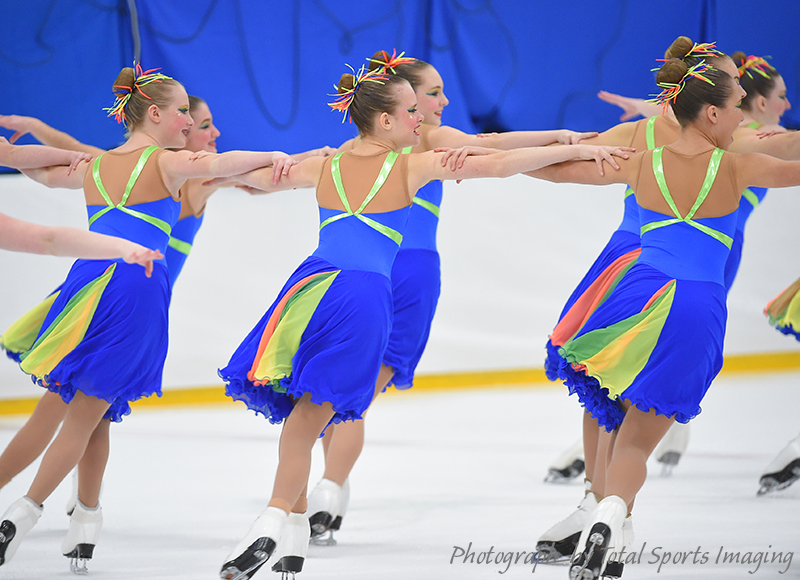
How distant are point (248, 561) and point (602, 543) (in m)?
0.87

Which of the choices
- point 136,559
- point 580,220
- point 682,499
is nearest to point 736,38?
point 580,220

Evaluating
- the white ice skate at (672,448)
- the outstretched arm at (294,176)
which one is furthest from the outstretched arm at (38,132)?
the white ice skate at (672,448)

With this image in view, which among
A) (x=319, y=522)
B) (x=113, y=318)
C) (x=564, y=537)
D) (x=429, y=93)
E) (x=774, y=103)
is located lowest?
(x=319, y=522)

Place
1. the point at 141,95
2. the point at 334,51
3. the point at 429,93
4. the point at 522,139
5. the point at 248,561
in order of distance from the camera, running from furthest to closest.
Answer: the point at 334,51
the point at 429,93
the point at 522,139
the point at 141,95
the point at 248,561

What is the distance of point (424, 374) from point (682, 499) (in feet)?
10.4

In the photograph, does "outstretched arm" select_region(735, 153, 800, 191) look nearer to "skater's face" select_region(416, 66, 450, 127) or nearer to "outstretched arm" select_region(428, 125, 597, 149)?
"outstretched arm" select_region(428, 125, 597, 149)

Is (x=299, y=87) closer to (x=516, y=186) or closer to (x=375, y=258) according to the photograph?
(x=516, y=186)

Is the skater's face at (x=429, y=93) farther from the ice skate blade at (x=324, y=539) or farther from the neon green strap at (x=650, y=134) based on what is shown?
the ice skate blade at (x=324, y=539)

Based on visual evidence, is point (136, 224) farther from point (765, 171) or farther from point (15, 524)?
point (765, 171)

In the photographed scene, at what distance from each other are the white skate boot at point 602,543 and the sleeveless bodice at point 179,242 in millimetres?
1980

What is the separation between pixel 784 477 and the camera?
3746 mm

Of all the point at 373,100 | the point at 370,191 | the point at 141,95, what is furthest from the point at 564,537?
the point at 141,95

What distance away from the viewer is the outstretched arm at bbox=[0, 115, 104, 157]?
11.5 feet

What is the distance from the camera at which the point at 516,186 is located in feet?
23.0
